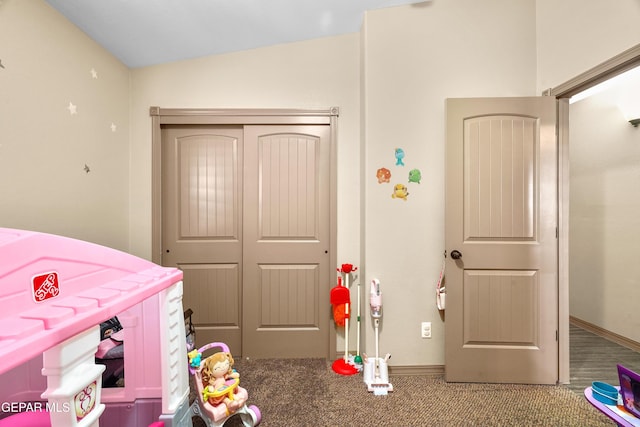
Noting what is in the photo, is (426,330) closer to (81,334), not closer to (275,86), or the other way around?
(81,334)

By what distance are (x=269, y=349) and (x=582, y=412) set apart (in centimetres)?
206

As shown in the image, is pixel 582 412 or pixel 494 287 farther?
pixel 494 287

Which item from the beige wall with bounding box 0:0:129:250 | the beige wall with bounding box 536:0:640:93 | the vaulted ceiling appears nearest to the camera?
the beige wall with bounding box 0:0:129:250

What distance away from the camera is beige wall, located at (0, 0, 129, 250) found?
1.41 meters

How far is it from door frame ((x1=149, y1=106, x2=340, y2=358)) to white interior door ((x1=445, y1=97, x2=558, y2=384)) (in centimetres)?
84

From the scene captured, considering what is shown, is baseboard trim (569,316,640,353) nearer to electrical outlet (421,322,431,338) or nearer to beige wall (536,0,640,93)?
electrical outlet (421,322,431,338)

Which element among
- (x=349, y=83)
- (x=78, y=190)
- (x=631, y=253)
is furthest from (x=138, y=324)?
(x=631, y=253)

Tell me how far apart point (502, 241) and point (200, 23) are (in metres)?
2.51

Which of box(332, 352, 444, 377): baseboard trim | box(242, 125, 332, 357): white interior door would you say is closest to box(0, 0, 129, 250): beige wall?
box(242, 125, 332, 357): white interior door

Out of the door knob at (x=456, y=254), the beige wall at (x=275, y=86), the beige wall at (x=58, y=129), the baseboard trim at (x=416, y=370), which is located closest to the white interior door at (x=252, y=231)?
the beige wall at (x=275, y=86)

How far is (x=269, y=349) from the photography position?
2320mm

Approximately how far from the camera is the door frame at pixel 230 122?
7.41ft

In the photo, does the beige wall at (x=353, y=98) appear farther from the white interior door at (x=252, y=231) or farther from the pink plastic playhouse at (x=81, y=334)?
the pink plastic playhouse at (x=81, y=334)

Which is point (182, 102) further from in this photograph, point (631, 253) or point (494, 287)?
point (631, 253)
